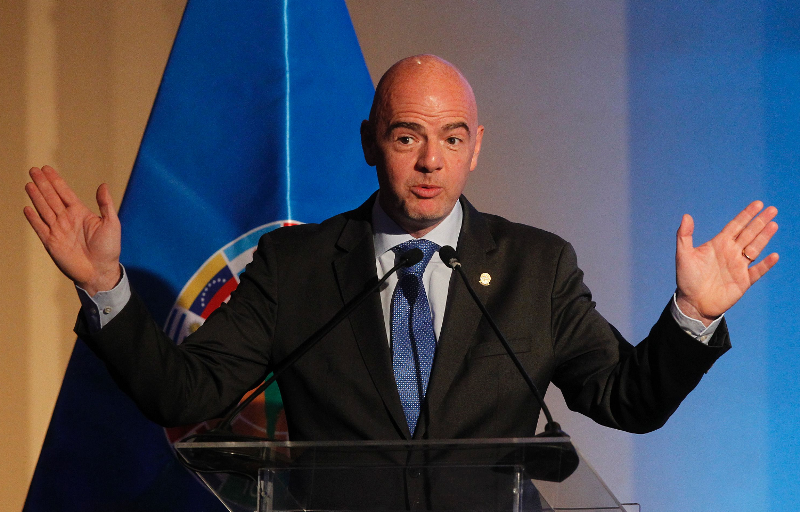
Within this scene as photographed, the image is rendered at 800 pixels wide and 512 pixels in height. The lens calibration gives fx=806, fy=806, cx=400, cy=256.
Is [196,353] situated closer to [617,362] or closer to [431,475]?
[431,475]

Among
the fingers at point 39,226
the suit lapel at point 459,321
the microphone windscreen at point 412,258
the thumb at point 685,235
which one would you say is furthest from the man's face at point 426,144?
the fingers at point 39,226

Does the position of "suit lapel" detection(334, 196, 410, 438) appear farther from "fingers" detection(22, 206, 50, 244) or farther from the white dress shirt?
"fingers" detection(22, 206, 50, 244)

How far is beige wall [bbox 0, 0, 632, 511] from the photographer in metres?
2.42

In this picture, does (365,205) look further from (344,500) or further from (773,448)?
(773,448)

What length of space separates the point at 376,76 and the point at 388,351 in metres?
1.27

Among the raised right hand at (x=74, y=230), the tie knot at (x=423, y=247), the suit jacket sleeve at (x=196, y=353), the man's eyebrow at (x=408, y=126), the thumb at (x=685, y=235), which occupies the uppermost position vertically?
the man's eyebrow at (x=408, y=126)

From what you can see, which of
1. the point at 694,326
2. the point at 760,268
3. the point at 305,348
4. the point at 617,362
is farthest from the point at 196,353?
the point at 760,268

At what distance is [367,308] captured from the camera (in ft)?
5.64

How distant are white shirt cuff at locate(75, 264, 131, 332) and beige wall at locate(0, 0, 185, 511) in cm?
111

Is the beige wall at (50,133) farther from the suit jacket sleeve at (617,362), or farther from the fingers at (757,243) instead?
the fingers at (757,243)

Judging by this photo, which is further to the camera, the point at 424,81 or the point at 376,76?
the point at 376,76

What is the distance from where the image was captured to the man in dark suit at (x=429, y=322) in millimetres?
1454

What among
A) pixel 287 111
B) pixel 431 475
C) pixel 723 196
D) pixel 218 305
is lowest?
pixel 431 475

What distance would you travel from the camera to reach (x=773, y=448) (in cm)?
246
